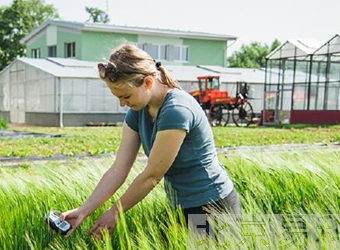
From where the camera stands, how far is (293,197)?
244cm

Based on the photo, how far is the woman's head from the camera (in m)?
1.69

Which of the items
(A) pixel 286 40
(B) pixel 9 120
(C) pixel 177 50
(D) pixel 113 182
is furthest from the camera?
(C) pixel 177 50

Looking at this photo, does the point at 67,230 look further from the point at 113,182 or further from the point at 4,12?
the point at 4,12

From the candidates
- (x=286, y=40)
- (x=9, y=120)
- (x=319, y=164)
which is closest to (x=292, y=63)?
(x=286, y=40)

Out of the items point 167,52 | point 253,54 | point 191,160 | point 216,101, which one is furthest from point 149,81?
point 253,54

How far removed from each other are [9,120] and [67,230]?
2177 cm

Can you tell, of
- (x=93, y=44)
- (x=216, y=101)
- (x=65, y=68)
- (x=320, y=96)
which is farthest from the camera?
(x=93, y=44)

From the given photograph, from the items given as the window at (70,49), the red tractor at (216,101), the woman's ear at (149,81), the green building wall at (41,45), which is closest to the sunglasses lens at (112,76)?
the woman's ear at (149,81)

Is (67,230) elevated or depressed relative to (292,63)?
depressed

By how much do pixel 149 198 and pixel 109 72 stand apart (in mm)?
717

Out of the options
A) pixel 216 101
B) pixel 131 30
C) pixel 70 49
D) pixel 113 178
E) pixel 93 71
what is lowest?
pixel 216 101

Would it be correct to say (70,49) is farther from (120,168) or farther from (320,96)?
(120,168)

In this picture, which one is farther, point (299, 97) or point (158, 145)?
point (299, 97)

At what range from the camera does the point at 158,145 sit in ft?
5.58
